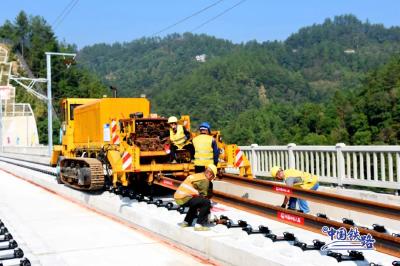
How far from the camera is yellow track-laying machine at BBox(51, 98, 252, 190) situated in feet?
38.5

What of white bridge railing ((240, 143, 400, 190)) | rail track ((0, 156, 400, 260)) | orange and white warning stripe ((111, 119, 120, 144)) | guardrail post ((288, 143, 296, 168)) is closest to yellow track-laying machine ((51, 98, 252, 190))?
orange and white warning stripe ((111, 119, 120, 144))

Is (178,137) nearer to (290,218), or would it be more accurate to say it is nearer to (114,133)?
(114,133)

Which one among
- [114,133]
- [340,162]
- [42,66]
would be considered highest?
[42,66]

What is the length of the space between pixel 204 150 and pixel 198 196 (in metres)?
2.09

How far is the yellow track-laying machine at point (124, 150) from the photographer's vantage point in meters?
11.7

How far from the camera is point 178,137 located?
12.3 meters

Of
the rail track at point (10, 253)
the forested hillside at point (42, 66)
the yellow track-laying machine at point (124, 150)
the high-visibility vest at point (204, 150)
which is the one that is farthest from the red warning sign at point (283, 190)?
the forested hillside at point (42, 66)

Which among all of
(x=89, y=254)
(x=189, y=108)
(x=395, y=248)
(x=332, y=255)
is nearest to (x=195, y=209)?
(x=89, y=254)

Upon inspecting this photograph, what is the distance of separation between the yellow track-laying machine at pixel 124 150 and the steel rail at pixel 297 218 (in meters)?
0.73

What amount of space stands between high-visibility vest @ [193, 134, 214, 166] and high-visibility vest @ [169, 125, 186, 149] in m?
2.31

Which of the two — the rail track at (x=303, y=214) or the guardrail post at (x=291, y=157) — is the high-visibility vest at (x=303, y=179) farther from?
the guardrail post at (x=291, y=157)

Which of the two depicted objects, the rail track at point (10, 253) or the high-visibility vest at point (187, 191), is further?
the high-visibility vest at point (187, 191)

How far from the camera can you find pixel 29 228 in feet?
32.6

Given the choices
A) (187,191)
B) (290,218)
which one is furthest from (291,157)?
(187,191)
